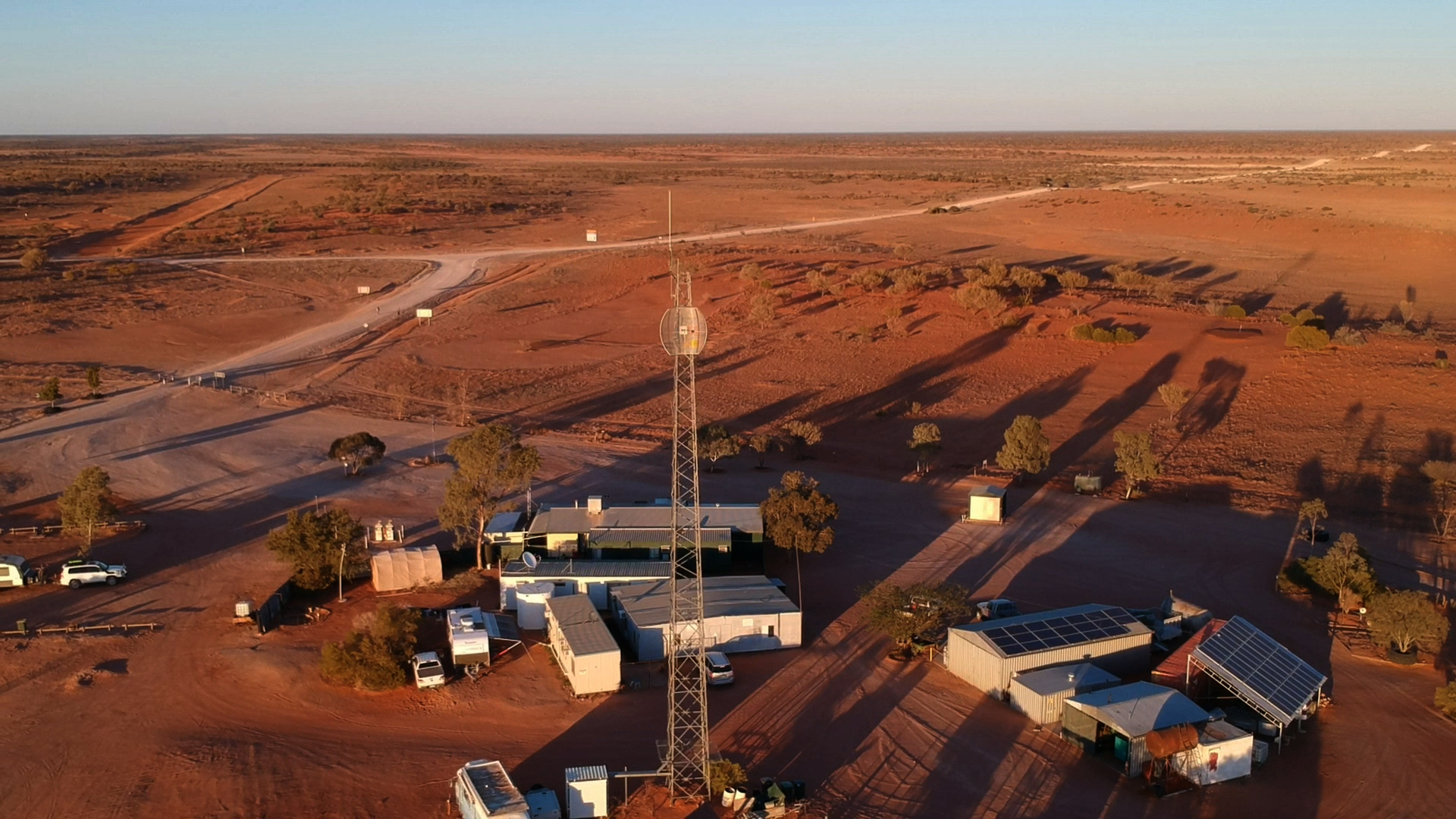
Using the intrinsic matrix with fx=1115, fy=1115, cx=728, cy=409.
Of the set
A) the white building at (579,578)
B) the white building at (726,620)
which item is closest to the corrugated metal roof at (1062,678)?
the white building at (726,620)

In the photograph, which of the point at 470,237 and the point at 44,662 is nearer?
the point at 44,662

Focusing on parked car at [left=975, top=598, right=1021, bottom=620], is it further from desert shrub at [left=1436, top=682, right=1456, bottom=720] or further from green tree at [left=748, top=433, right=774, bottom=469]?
green tree at [left=748, top=433, right=774, bottom=469]

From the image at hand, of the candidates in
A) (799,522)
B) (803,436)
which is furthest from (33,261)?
(799,522)

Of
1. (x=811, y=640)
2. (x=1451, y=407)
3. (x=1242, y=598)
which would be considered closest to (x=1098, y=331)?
(x=1451, y=407)

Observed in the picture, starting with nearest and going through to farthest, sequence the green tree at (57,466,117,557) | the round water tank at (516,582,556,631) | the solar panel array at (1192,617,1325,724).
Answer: the solar panel array at (1192,617,1325,724) → the round water tank at (516,582,556,631) → the green tree at (57,466,117,557)

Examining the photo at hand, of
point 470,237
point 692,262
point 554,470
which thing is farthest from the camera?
point 470,237

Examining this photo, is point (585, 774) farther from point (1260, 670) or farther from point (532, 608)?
point (1260, 670)

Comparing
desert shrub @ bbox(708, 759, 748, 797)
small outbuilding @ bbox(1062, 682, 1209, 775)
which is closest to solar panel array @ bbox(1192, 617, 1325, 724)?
small outbuilding @ bbox(1062, 682, 1209, 775)

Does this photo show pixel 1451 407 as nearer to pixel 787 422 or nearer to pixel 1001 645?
pixel 787 422
